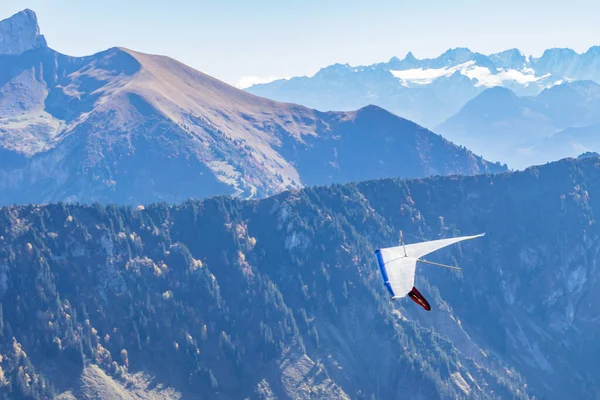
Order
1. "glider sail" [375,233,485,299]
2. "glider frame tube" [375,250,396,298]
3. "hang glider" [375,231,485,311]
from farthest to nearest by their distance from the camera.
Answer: "glider frame tube" [375,250,396,298], "hang glider" [375,231,485,311], "glider sail" [375,233,485,299]

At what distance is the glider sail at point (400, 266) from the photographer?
115969mm

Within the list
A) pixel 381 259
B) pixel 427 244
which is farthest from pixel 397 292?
pixel 427 244

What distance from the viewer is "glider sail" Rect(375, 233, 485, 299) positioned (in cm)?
11597

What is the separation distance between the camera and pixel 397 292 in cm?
11394

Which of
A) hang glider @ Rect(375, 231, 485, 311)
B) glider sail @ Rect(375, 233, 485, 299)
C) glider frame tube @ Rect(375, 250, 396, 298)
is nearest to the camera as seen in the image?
glider sail @ Rect(375, 233, 485, 299)

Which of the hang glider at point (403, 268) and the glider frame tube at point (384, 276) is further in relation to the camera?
the glider frame tube at point (384, 276)

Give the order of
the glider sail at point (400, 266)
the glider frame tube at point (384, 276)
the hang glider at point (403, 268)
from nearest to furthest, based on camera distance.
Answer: the glider sail at point (400, 266), the hang glider at point (403, 268), the glider frame tube at point (384, 276)

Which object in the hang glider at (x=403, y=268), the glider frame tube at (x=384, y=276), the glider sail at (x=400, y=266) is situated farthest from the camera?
the glider frame tube at (x=384, y=276)

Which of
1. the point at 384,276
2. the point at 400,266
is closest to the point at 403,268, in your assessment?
the point at 400,266

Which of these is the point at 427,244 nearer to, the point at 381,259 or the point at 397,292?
the point at 381,259

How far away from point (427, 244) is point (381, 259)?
14254 millimetres

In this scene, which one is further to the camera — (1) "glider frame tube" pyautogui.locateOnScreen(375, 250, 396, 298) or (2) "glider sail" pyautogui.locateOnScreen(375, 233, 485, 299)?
(1) "glider frame tube" pyautogui.locateOnScreen(375, 250, 396, 298)

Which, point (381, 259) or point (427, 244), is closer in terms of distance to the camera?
point (381, 259)

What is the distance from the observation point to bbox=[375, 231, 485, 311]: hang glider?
381ft
